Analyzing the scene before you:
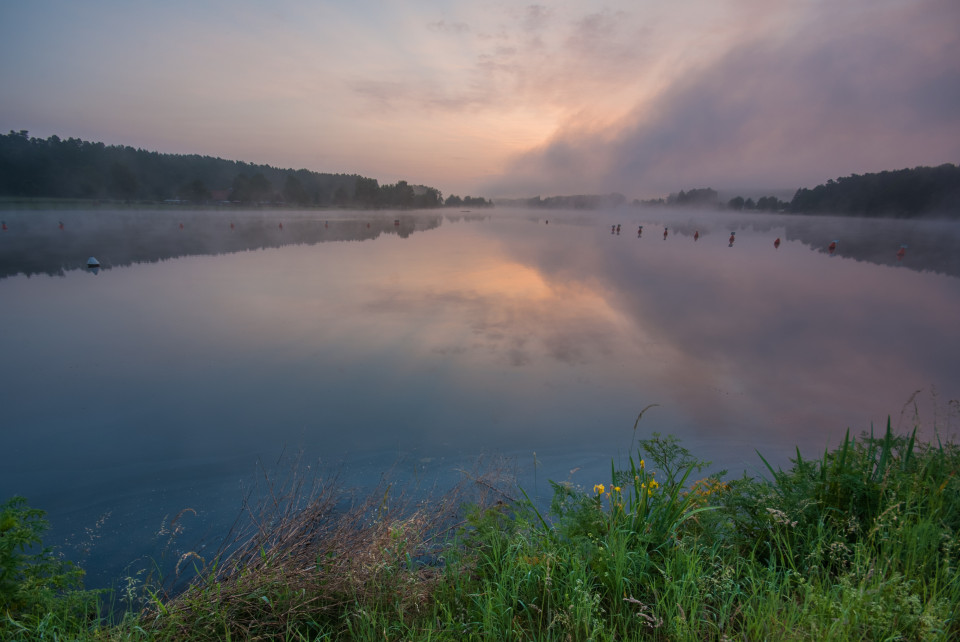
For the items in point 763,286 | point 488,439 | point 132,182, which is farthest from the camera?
point 132,182

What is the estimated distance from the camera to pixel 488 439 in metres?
6.00

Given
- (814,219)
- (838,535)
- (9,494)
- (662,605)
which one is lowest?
(9,494)

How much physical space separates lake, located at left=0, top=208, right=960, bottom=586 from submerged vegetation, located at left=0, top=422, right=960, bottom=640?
1314 mm

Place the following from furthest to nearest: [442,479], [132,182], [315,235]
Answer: [132,182]
[315,235]
[442,479]

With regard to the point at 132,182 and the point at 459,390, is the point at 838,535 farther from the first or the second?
the point at 132,182

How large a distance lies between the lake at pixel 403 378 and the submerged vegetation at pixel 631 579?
131cm

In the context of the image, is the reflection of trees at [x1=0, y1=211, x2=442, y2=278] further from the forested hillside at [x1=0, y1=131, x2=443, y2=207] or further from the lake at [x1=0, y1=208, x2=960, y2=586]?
the forested hillside at [x1=0, y1=131, x2=443, y2=207]

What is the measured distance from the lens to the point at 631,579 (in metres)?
2.46

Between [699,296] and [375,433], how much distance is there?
45.3 ft

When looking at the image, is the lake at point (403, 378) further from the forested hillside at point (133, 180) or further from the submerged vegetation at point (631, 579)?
the forested hillside at point (133, 180)

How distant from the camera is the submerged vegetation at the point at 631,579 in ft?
7.00

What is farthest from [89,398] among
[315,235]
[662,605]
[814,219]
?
[814,219]

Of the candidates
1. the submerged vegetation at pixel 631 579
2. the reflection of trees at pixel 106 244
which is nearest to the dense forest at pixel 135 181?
the reflection of trees at pixel 106 244

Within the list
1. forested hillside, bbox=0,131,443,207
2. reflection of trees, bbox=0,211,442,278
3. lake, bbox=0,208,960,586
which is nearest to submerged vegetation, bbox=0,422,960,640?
lake, bbox=0,208,960,586
